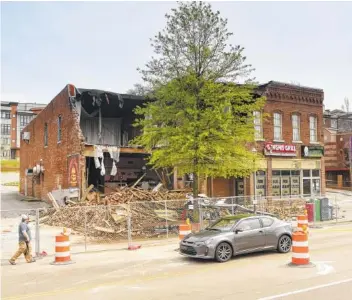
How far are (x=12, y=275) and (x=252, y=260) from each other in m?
6.86

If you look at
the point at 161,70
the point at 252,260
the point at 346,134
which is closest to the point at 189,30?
the point at 161,70

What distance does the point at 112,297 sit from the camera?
893cm

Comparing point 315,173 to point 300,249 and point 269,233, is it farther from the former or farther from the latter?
point 300,249

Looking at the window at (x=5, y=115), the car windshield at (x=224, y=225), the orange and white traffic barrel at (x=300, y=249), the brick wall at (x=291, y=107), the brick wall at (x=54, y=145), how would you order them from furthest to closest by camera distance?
the window at (x=5, y=115)
the brick wall at (x=291, y=107)
the brick wall at (x=54, y=145)
the car windshield at (x=224, y=225)
the orange and white traffic barrel at (x=300, y=249)

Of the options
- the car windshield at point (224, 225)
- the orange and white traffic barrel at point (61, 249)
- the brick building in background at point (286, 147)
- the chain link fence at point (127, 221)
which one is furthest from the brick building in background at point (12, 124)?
the car windshield at point (224, 225)

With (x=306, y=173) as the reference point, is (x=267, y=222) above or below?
below

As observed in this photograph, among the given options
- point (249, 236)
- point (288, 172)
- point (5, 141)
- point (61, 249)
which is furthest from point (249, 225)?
point (5, 141)

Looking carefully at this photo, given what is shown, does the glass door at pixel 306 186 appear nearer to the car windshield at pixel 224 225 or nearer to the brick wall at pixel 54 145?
the brick wall at pixel 54 145

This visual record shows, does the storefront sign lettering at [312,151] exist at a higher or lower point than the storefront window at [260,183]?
higher

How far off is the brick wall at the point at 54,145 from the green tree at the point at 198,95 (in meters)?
8.15

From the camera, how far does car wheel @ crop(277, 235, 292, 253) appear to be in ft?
46.7

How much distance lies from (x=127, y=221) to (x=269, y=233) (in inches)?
322

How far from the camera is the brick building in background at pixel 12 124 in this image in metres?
106

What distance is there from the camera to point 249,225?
45.8 ft
